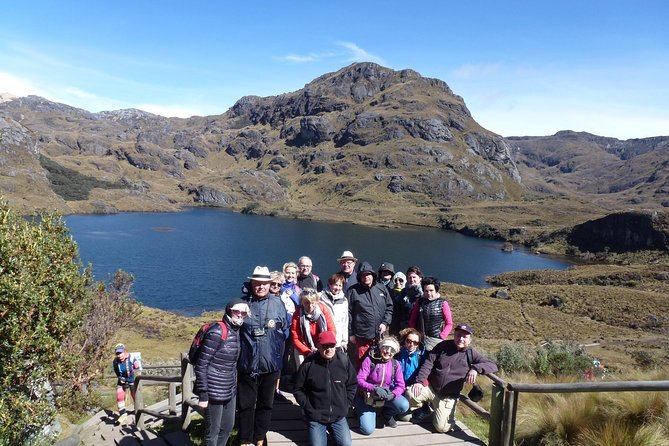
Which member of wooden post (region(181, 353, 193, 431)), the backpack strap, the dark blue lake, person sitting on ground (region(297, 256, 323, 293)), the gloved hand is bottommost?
the dark blue lake

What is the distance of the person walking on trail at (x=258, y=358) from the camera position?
697cm

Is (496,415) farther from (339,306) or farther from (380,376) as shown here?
(339,306)

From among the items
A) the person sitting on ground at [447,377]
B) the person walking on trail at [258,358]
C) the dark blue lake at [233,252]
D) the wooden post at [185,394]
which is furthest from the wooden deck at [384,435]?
the dark blue lake at [233,252]

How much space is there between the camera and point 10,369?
822 cm

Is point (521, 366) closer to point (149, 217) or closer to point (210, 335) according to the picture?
point (210, 335)

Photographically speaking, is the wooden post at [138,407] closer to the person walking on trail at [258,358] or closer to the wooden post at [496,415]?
the person walking on trail at [258,358]

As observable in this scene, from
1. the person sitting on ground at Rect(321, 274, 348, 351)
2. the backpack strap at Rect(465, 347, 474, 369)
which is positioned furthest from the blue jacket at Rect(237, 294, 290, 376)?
the backpack strap at Rect(465, 347, 474, 369)

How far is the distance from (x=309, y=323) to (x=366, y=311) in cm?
162

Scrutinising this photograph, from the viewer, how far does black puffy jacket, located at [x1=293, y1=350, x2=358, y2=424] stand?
6930 mm

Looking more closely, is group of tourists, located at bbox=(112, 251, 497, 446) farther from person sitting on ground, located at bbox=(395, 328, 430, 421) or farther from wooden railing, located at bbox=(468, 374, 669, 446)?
wooden railing, located at bbox=(468, 374, 669, 446)

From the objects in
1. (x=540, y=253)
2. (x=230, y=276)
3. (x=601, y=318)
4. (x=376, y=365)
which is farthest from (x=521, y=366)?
(x=540, y=253)

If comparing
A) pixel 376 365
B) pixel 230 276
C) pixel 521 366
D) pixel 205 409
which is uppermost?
pixel 376 365

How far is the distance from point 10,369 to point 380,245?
392 ft

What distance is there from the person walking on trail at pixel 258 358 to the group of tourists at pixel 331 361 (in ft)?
0.05
